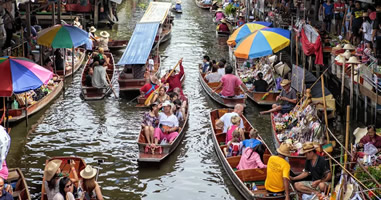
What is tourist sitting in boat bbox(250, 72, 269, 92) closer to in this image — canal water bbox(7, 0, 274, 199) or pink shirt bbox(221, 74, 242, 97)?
canal water bbox(7, 0, 274, 199)

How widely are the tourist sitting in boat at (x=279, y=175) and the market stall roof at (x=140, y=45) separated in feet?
31.5

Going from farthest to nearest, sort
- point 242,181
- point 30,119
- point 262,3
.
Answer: point 262,3 < point 30,119 < point 242,181

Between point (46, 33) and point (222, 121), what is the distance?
831 cm

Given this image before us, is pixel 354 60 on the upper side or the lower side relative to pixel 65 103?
upper

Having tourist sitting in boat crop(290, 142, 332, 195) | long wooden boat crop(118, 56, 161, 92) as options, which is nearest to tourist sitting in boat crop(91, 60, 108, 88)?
long wooden boat crop(118, 56, 161, 92)

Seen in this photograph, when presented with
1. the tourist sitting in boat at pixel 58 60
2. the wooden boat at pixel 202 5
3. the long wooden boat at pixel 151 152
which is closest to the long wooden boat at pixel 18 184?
the long wooden boat at pixel 151 152

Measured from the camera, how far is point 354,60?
1641 centimetres

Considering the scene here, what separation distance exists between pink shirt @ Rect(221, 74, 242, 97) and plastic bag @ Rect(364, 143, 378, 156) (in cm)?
630

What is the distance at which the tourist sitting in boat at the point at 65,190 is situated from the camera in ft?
36.1

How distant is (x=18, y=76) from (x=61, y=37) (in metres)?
7.07

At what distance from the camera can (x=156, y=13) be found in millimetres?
27203

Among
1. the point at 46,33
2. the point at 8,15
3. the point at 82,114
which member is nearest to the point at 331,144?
the point at 82,114

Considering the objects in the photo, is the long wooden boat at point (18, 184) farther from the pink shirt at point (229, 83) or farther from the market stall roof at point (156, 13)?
the market stall roof at point (156, 13)

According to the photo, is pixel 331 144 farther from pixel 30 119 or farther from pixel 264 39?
pixel 30 119
